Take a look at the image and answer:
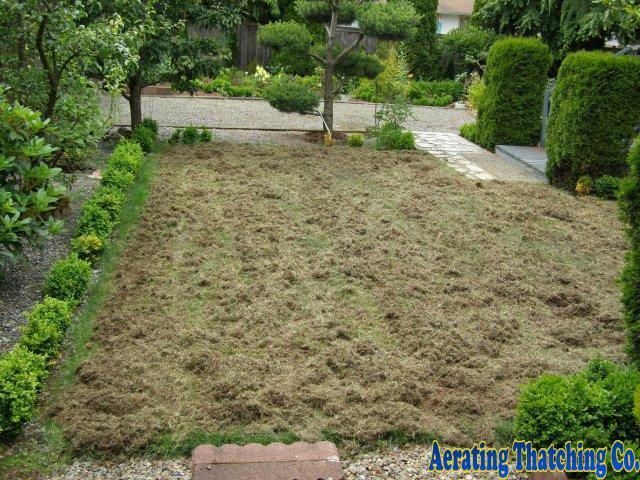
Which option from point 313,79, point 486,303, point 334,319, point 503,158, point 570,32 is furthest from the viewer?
point 313,79

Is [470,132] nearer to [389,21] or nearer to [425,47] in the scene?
[389,21]

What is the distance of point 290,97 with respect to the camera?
12.0m

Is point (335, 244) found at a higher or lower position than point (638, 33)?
lower

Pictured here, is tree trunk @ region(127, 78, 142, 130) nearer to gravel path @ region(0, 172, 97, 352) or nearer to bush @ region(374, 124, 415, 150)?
bush @ region(374, 124, 415, 150)

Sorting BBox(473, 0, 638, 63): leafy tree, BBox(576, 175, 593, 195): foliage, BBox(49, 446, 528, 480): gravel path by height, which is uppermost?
BBox(473, 0, 638, 63): leafy tree

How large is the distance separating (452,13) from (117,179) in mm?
24234

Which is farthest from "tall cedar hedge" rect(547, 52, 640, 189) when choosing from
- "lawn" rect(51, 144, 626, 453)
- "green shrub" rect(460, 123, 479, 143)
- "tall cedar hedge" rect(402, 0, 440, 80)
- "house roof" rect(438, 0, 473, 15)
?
"house roof" rect(438, 0, 473, 15)

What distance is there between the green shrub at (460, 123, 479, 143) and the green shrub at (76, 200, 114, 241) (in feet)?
26.4

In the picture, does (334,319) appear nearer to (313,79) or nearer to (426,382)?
(426,382)

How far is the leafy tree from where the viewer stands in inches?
510

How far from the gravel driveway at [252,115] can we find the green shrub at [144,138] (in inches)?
99.9

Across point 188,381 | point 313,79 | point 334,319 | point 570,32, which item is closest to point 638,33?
point 570,32

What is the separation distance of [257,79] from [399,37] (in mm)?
7877

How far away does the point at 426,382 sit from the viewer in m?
4.40
